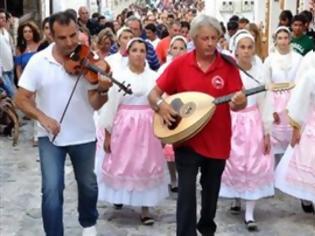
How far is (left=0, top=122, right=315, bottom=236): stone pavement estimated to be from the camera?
20.6 feet

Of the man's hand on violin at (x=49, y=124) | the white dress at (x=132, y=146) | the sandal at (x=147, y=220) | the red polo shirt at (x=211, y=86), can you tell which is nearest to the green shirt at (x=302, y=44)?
the white dress at (x=132, y=146)

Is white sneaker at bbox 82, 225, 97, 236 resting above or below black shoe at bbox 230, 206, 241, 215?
above

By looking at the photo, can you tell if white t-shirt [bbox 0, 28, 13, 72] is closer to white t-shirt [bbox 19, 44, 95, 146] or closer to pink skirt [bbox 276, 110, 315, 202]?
pink skirt [bbox 276, 110, 315, 202]

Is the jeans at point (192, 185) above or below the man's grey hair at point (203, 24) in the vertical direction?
below

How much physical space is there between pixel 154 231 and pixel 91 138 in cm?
138

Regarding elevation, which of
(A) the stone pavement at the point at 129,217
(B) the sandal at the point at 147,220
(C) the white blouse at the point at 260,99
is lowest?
(A) the stone pavement at the point at 129,217

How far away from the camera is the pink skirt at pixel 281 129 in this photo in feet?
24.6

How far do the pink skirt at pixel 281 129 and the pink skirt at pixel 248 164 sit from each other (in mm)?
1013

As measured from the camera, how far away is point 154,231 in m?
6.30

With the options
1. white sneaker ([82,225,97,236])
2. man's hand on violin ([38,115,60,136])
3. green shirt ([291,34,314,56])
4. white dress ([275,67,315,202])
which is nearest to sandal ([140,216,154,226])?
white sneaker ([82,225,97,236])

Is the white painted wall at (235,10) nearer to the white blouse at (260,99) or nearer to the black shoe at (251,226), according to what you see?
the white blouse at (260,99)

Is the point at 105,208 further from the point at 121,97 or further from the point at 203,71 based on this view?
the point at 203,71

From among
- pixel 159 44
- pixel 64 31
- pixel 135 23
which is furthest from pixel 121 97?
pixel 159 44

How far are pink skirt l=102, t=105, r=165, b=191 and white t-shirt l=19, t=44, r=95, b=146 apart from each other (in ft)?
4.04
